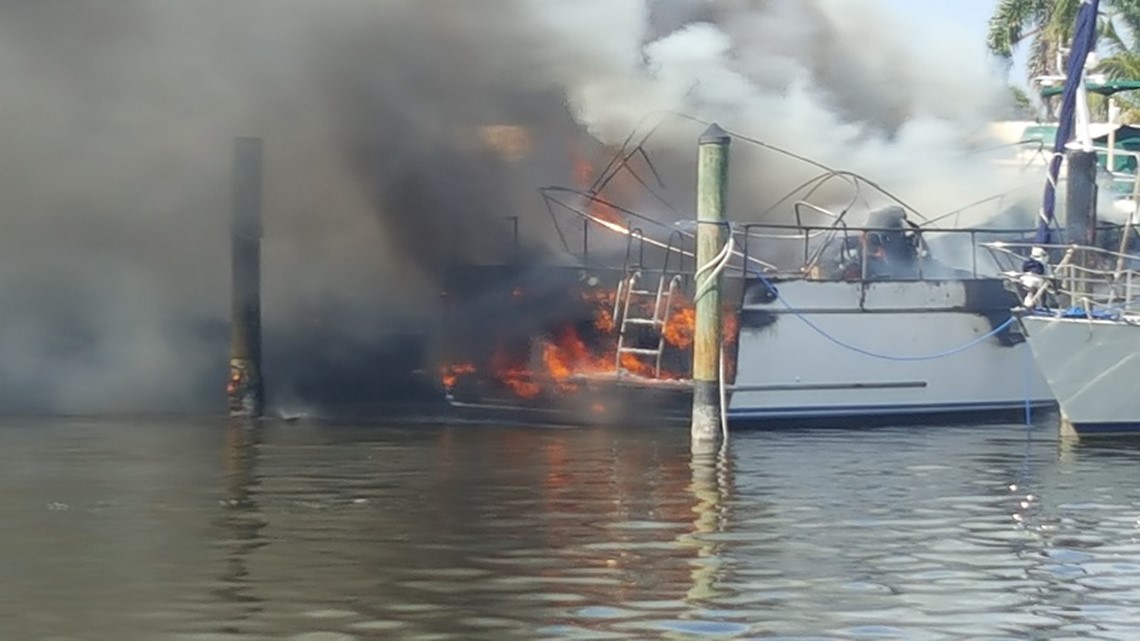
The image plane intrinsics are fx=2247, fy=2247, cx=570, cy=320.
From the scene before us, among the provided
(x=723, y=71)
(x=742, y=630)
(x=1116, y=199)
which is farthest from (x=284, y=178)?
(x=742, y=630)

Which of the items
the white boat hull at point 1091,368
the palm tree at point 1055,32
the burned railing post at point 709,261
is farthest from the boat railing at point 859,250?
the palm tree at point 1055,32

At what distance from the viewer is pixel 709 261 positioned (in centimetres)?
2539

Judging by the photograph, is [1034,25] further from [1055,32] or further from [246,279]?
[246,279]

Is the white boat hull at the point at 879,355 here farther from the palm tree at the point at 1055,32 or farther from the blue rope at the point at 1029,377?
the palm tree at the point at 1055,32

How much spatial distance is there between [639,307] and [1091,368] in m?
5.59

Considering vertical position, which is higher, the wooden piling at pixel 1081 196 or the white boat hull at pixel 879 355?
the wooden piling at pixel 1081 196

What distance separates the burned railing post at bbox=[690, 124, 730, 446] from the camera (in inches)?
1000

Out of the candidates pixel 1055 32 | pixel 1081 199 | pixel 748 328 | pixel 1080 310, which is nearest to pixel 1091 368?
pixel 1080 310

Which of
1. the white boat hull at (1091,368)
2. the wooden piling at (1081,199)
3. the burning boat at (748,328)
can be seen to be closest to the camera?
the white boat hull at (1091,368)

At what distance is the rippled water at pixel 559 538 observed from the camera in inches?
572

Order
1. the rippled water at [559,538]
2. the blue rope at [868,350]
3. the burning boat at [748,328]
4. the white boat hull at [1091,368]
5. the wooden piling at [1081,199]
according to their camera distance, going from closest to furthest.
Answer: the rippled water at [559,538]
the white boat hull at [1091,368]
the blue rope at [868,350]
the burning boat at [748,328]
the wooden piling at [1081,199]

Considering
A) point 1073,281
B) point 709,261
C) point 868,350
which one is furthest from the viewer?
point 868,350

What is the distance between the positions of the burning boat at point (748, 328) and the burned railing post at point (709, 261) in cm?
163

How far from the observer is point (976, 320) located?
2989cm
